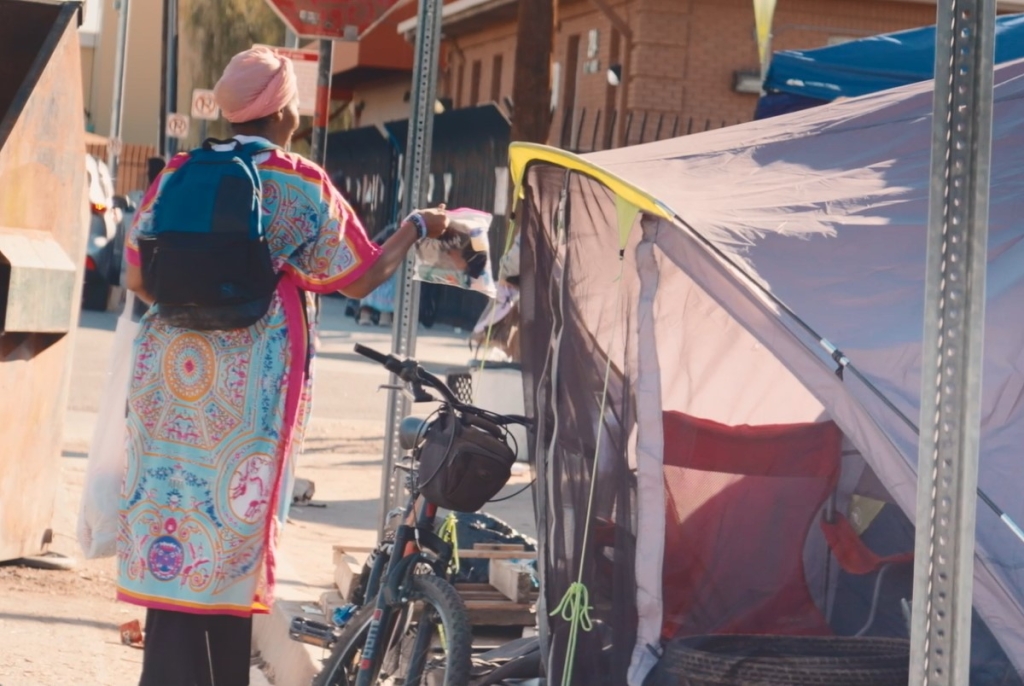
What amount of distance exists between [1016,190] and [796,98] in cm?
604

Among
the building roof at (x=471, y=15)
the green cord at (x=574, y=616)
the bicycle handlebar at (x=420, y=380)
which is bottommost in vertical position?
the green cord at (x=574, y=616)

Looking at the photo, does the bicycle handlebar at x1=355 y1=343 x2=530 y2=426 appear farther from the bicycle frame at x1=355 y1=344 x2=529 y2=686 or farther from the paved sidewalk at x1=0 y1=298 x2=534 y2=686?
the paved sidewalk at x1=0 y1=298 x2=534 y2=686

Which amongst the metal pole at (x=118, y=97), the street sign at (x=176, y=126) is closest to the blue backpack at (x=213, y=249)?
the street sign at (x=176, y=126)

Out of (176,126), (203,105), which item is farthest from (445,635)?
(176,126)

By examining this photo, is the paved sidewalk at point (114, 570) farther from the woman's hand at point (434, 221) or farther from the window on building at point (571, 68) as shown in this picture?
the window on building at point (571, 68)

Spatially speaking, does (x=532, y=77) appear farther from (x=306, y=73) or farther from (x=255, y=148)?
(x=255, y=148)

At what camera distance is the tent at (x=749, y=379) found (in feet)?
10.9

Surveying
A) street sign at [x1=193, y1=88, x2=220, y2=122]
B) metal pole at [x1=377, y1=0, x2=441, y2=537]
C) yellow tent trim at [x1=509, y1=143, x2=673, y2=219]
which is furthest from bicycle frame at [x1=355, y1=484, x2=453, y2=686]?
street sign at [x1=193, y1=88, x2=220, y2=122]

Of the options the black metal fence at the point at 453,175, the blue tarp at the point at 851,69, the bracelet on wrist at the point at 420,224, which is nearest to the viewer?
the bracelet on wrist at the point at 420,224

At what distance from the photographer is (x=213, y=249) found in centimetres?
377

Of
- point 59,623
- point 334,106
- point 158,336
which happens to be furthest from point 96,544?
point 334,106

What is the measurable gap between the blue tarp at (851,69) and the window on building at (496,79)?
1864 centimetres

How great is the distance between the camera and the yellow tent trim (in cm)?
342

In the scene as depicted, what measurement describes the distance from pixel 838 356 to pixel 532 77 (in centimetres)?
926
